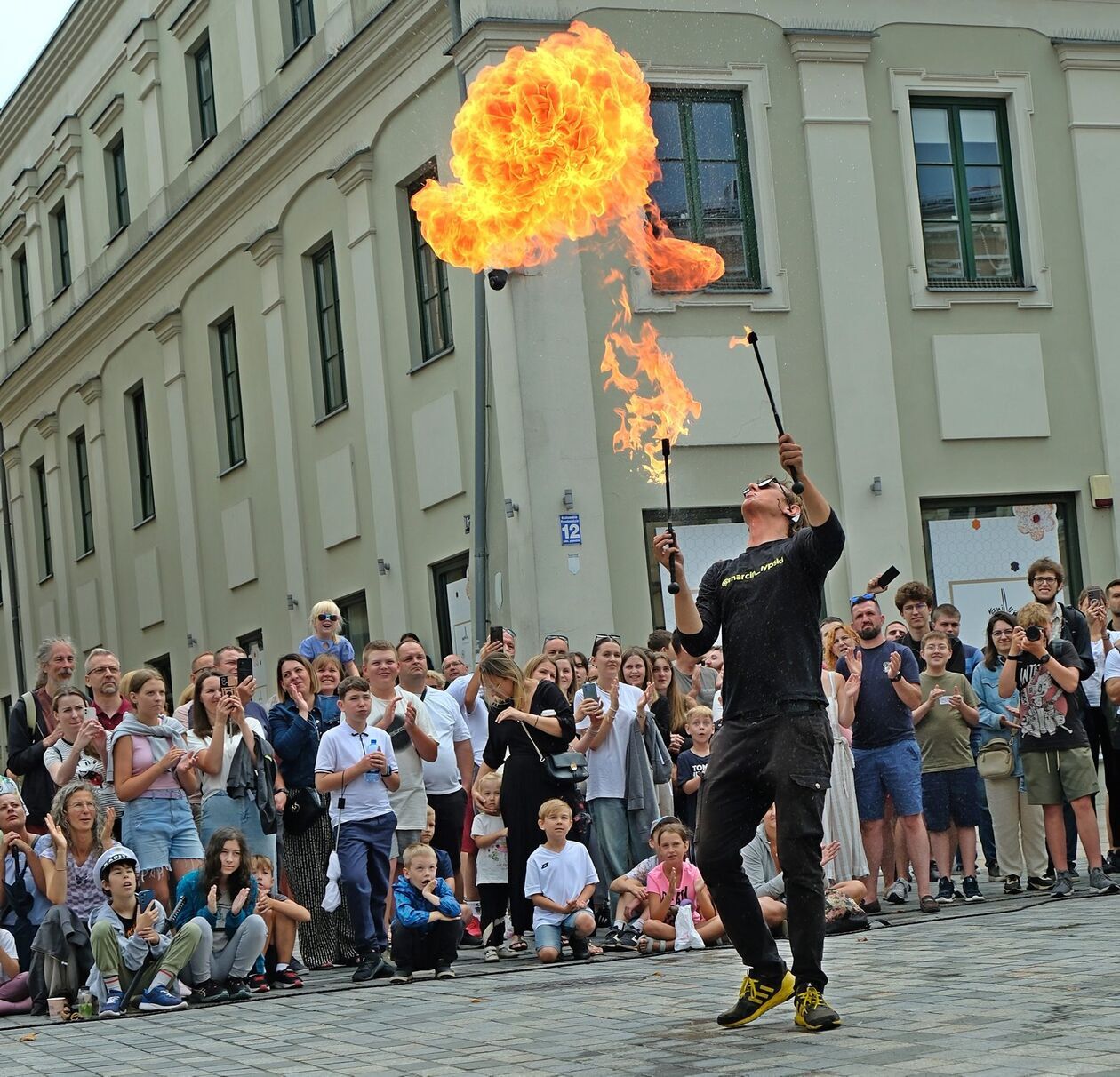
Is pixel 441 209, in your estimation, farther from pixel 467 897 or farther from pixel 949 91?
pixel 949 91

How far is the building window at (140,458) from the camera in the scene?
94.2 feet

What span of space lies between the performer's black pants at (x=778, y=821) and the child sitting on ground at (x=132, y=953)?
3.60m

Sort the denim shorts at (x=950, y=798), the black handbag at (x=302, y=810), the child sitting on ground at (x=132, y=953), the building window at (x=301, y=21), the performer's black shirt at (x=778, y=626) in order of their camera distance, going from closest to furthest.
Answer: the performer's black shirt at (x=778, y=626) → the child sitting on ground at (x=132, y=953) → the black handbag at (x=302, y=810) → the denim shorts at (x=950, y=798) → the building window at (x=301, y=21)

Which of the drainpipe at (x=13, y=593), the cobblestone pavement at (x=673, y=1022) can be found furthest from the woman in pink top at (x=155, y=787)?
the drainpipe at (x=13, y=593)

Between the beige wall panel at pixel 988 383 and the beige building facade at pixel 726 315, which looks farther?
the beige wall panel at pixel 988 383

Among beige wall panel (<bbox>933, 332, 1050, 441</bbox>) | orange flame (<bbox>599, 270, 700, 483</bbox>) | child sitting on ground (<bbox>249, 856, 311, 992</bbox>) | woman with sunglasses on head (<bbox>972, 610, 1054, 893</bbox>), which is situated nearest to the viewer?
child sitting on ground (<bbox>249, 856, 311, 992</bbox>)

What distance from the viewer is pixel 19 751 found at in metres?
11.5

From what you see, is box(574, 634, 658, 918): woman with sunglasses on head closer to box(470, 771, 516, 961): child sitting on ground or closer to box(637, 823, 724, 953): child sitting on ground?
box(470, 771, 516, 961): child sitting on ground

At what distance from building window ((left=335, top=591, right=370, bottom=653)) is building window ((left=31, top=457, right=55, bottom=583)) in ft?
46.9

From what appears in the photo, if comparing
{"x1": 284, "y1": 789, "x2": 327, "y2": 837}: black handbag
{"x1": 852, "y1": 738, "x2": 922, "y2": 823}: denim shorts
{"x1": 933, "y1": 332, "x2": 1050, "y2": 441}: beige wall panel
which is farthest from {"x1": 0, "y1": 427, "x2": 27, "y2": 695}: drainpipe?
{"x1": 852, "y1": 738, "x2": 922, "y2": 823}: denim shorts

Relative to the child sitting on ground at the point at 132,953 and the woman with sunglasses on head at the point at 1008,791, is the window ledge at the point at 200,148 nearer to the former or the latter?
the woman with sunglasses on head at the point at 1008,791

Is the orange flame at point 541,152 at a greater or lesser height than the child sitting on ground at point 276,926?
greater

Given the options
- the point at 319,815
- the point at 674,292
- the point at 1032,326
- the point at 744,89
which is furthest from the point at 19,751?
the point at 1032,326

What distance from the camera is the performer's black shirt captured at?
741 cm
